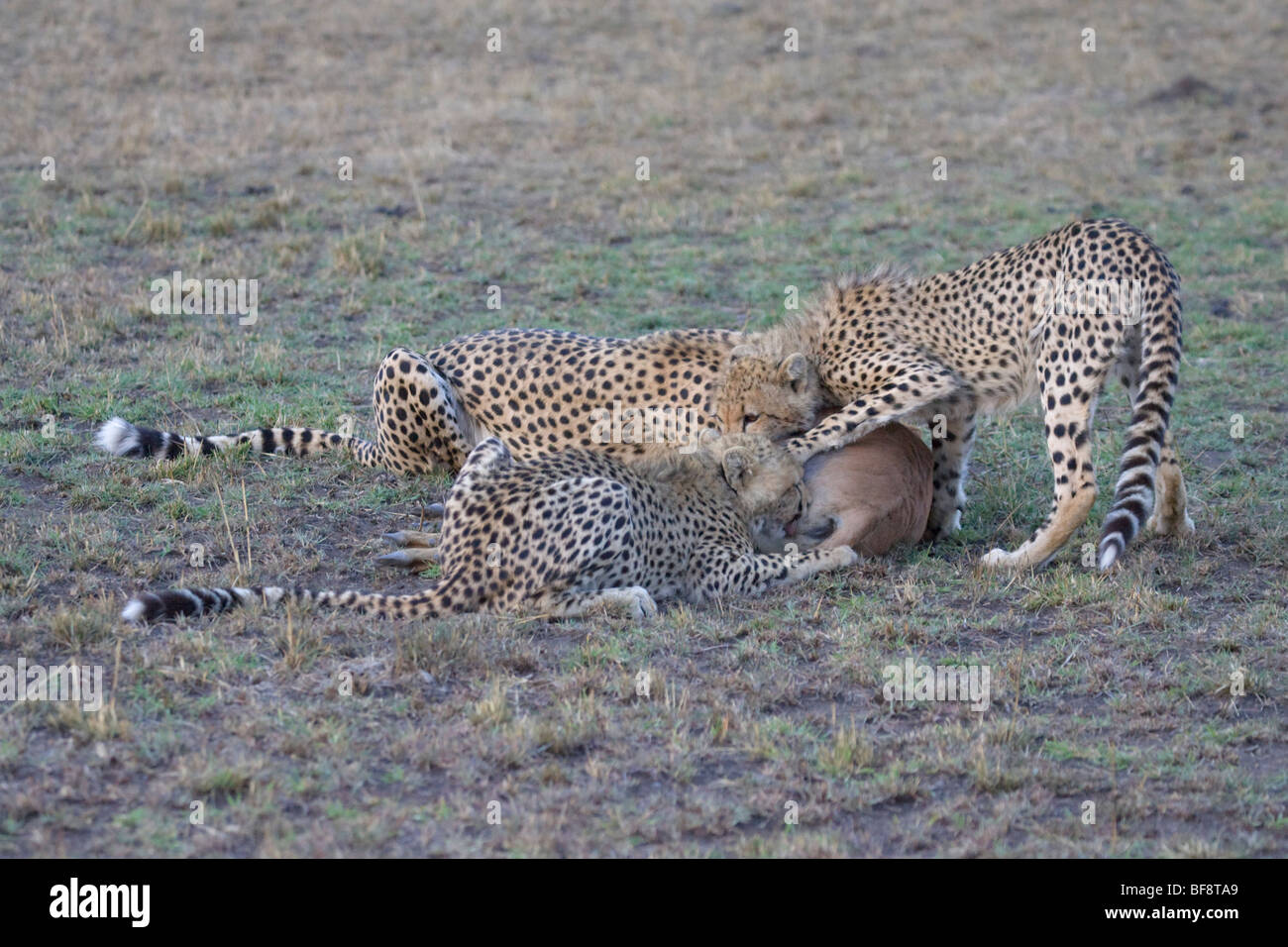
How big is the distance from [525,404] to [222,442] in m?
1.32

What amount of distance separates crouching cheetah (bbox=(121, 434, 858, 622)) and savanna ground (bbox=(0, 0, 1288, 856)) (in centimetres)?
15

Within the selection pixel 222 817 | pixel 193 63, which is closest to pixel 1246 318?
pixel 222 817

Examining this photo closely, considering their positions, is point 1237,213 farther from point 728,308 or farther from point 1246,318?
point 728,308

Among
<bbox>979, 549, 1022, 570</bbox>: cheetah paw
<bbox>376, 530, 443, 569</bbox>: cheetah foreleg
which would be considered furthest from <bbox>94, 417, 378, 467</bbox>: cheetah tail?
<bbox>979, 549, 1022, 570</bbox>: cheetah paw

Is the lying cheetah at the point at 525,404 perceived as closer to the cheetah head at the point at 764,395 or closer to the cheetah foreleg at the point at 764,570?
the cheetah head at the point at 764,395

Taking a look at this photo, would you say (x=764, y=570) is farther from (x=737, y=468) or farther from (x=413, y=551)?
(x=413, y=551)

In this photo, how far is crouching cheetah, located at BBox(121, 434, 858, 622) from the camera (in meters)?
5.07

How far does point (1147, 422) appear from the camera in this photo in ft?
18.9

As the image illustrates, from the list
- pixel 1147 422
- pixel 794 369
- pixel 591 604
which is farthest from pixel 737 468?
pixel 1147 422

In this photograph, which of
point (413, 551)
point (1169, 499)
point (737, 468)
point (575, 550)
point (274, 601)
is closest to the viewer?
point (274, 601)

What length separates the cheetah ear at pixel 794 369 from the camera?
6.20m

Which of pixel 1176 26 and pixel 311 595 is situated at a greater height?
pixel 1176 26

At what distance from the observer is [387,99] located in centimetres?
1352
